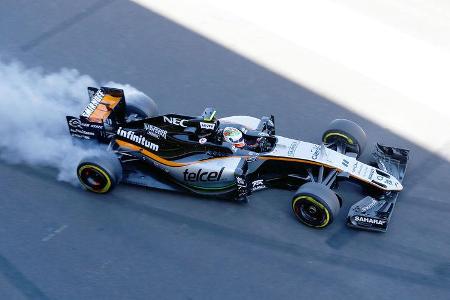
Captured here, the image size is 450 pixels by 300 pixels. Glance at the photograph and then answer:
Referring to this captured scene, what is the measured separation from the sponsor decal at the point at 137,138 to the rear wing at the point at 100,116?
301mm

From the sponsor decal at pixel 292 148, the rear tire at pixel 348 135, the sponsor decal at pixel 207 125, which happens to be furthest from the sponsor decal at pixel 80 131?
the rear tire at pixel 348 135

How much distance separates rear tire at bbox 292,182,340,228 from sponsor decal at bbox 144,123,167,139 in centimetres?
267

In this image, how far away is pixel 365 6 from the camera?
18000 mm

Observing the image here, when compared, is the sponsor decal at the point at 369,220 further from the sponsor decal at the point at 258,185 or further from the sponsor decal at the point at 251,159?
the sponsor decal at the point at 251,159

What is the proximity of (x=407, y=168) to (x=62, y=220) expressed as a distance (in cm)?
670

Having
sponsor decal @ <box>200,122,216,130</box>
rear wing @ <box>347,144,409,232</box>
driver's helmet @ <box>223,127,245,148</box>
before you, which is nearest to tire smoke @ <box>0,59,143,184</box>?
sponsor decal @ <box>200,122,216,130</box>

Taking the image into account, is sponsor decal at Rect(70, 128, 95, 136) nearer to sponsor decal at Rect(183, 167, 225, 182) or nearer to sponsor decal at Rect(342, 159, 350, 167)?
sponsor decal at Rect(183, 167, 225, 182)

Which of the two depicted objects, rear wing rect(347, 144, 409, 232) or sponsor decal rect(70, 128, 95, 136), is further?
sponsor decal rect(70, 128, 95, 136)

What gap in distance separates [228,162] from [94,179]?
7.97 feet

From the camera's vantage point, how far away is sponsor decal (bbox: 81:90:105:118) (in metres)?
12.3

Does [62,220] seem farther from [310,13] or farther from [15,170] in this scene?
[310,13]

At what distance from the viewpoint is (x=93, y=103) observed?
1254 cm

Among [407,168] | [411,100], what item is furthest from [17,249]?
[411,100]

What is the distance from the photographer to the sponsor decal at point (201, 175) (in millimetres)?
11572
